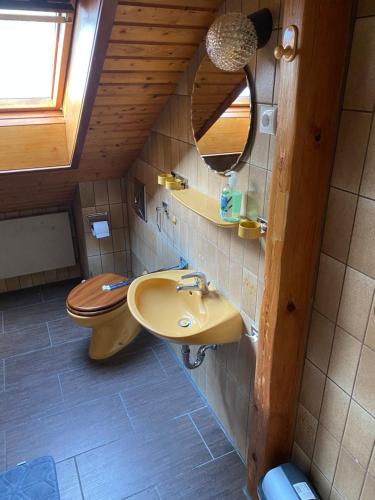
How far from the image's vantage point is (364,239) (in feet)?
3.41

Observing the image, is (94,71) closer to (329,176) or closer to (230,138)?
(230,138)

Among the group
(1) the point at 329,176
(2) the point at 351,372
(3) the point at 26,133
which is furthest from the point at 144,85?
(2) the point at 351,372

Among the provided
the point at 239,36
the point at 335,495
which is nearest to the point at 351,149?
the point at 239,36

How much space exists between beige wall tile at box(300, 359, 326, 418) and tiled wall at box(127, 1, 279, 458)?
0.33 metres

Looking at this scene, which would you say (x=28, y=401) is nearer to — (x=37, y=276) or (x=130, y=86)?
(x=37, y=276)

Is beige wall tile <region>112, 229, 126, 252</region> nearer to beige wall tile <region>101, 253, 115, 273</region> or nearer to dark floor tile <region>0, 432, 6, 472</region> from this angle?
beige wall tile <region>101, 253, 115, 273</region>

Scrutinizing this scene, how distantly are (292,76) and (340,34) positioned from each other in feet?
0.49

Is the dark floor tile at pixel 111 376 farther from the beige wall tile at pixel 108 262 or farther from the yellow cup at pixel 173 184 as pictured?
the yellow cup at pixel 173 184

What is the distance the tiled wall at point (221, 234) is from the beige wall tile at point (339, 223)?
0.31 m

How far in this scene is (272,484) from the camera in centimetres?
143

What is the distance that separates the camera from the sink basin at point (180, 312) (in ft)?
5.44

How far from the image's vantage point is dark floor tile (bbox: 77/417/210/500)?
184 centimetres

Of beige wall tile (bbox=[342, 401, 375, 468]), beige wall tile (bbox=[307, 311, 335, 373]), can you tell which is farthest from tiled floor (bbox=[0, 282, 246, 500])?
beige wall tile (bbox=[307, 311, 335, 373])

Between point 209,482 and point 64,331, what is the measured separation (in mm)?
1626
